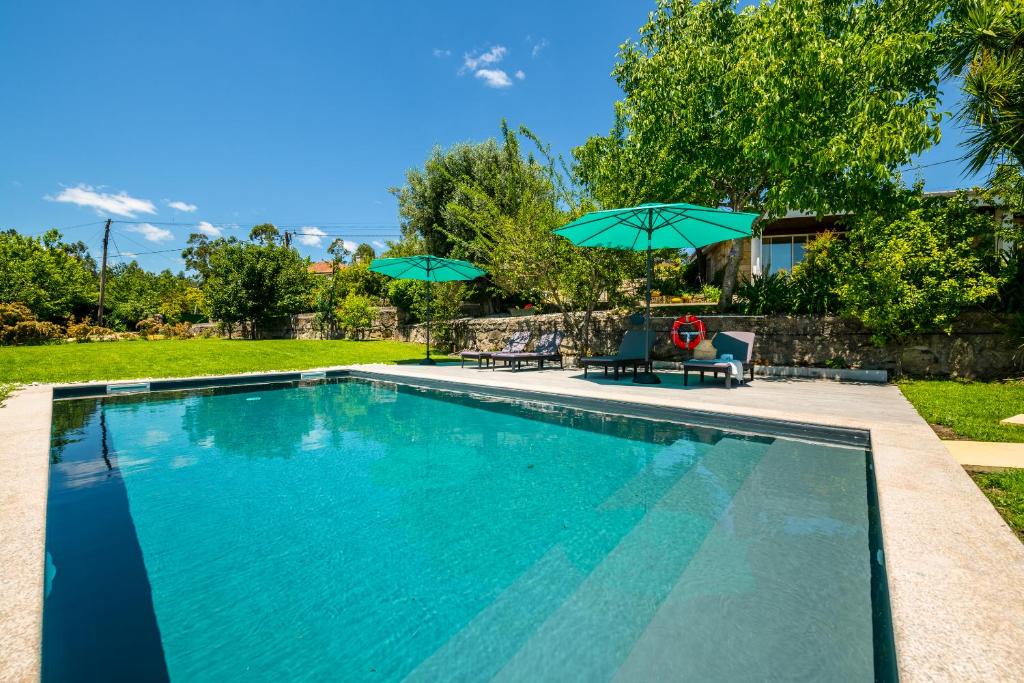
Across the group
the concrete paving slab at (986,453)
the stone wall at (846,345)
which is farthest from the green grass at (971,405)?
the stone wall at (846,345)

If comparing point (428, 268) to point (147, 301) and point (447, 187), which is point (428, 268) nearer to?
point (447, 187)

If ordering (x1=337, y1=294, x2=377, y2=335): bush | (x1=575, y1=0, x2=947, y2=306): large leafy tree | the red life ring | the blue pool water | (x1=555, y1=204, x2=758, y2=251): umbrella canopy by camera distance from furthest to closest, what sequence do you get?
1. (x1=337, y1=294, x2=377, y2=335): bush
2. the red life ring
3. (x1=575, y1=0, x2=947, y2=306): large leafy tree
4. (x1=555, y1=204, x2=758, y2=251): umbrella canopy
5. the blue pool water

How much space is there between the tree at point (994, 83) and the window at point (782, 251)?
29.1ft

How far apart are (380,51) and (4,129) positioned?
791 inches

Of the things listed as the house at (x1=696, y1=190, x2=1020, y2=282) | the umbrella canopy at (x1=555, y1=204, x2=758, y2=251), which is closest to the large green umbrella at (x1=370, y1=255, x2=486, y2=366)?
the umbrella canopy at (x1=555, y1=204, x2=758, y2=251)

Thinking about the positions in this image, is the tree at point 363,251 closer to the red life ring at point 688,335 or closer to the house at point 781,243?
the house at point 781,243

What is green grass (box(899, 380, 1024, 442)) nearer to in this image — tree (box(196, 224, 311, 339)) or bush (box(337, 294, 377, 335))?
bush (box(337, 294, 377, 335))

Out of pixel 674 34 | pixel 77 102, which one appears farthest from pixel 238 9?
pixel 77 102

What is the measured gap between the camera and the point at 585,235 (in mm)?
9039

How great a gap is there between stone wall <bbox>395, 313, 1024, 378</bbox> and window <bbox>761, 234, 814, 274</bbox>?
6803 mm

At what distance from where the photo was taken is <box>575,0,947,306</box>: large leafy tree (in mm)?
8172

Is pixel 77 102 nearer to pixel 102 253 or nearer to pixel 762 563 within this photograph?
pixel 102 253

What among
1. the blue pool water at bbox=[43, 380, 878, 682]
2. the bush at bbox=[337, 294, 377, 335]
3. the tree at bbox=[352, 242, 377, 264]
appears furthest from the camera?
the tree at bbox=[352, 242, 377, 264]

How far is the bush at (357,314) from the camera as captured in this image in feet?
75.7
